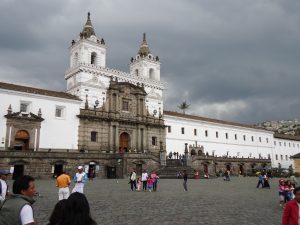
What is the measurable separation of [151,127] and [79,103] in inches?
510

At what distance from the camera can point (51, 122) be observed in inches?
1588

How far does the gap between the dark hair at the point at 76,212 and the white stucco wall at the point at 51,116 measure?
120 feet

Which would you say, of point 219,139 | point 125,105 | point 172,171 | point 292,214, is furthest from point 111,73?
point 292,214

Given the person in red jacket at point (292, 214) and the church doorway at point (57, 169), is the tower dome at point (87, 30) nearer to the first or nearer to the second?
the church doorway at point (57, 169)

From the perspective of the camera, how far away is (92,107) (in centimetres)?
4494

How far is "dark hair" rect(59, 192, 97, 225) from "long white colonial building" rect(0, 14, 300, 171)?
36295 millimetres

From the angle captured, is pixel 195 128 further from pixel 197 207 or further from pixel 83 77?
pixel 197 207

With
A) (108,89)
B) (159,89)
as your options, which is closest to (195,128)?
(159,89)

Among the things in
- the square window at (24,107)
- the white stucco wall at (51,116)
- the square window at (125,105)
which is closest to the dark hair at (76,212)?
the white stucco wall at (51,116)

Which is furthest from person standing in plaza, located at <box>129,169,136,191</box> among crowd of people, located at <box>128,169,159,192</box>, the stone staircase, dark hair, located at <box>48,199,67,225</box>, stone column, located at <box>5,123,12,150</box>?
stone column, located at <box>5,123,12,150</box>

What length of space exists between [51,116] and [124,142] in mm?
12305

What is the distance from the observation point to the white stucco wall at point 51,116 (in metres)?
37.7

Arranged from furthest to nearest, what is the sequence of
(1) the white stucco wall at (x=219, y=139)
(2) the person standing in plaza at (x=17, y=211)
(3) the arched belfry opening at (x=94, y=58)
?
(1) the white stucco wall at (x=219, y=139) < (3) the arched belfry opening at (x=94, y=58) < (2) the person standing in plaza at (x=17, y=211)

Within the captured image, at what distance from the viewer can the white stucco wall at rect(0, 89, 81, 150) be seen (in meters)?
37.7
